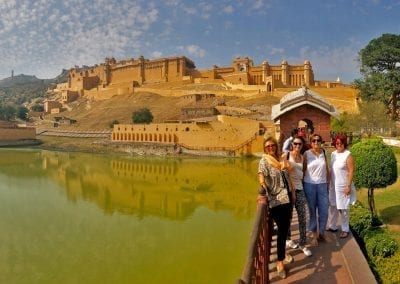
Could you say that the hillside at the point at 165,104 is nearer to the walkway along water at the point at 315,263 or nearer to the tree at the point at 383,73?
the tree at the point at 383,73

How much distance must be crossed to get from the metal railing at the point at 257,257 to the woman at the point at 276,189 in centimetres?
15

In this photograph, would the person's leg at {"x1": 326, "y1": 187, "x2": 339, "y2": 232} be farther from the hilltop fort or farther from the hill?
the hill

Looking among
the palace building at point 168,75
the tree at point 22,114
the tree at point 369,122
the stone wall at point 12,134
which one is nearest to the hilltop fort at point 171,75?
the palace building at point 168,75

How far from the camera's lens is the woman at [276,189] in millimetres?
4254

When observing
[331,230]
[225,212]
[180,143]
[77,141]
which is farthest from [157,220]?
[77,141]

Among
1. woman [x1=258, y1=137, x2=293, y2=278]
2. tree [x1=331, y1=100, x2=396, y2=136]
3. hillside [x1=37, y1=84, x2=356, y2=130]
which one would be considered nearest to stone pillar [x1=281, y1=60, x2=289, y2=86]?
hillside [x1=37, y1=84, x2=356, y2=130]

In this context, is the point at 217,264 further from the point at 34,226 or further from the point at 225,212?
the point at 34,226

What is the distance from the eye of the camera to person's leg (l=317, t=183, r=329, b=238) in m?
5.23

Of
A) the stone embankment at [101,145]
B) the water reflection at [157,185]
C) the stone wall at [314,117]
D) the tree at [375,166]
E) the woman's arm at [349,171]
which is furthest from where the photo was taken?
the stone embankment at [101,145]

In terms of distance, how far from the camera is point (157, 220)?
12.3m

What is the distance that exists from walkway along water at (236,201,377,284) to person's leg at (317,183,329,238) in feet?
0.76

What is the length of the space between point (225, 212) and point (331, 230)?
7492 millimetres

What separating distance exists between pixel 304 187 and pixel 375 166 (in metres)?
2.89

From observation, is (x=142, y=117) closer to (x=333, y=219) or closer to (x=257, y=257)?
(x=333, y=219)
